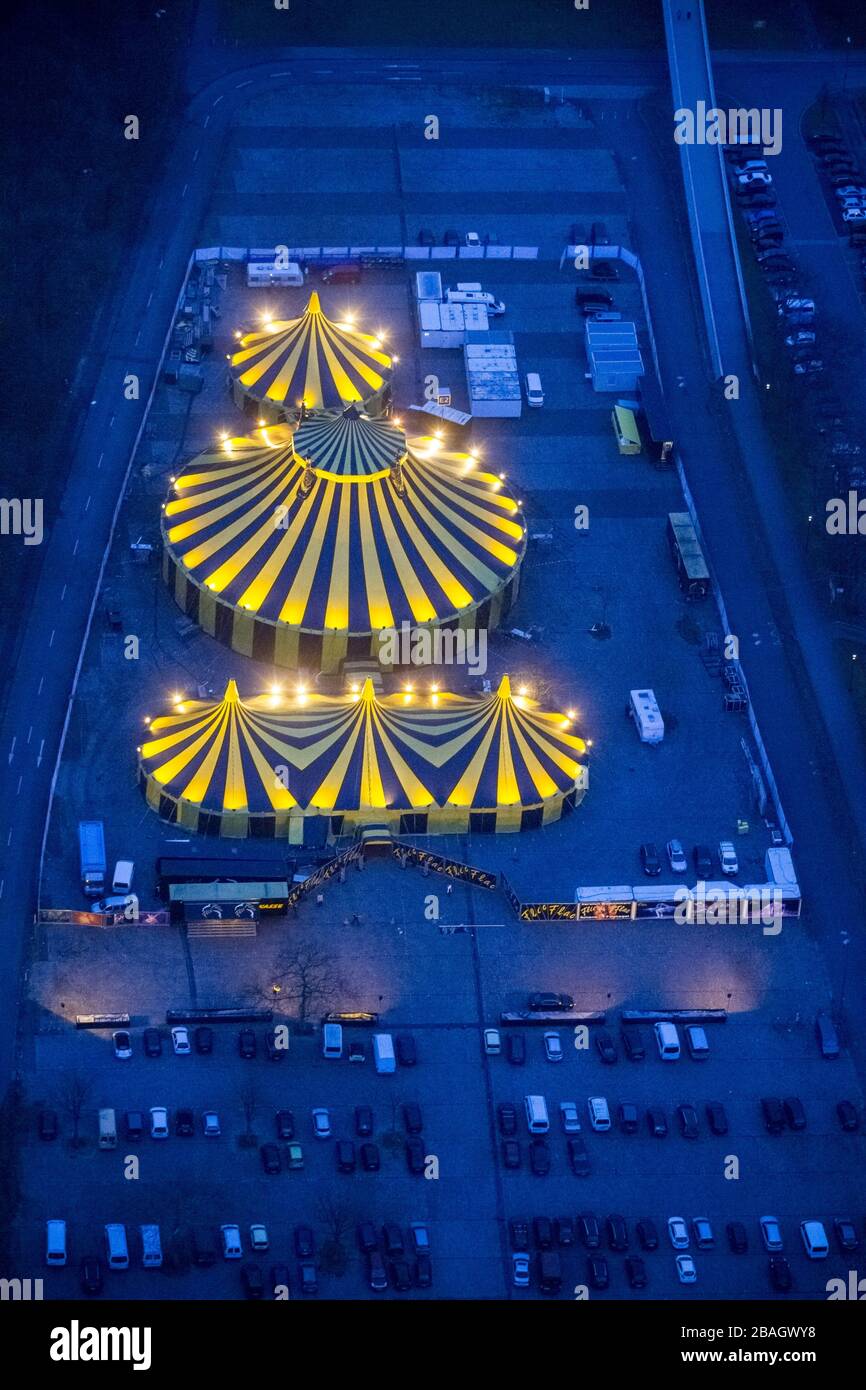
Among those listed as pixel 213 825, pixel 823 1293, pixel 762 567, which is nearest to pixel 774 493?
pixel 762 567

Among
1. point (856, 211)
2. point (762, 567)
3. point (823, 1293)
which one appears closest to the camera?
point (823, 1293)

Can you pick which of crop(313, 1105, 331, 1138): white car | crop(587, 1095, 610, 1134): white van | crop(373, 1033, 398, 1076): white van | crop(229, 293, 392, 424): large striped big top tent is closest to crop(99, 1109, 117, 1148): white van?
crop(313, 1105, 331, 1138): white car

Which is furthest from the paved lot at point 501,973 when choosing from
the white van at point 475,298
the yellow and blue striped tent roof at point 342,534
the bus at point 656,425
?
the white van at point 475,298

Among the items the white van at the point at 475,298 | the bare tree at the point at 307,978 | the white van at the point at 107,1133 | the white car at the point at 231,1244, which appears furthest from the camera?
the white van at the point at 475,298

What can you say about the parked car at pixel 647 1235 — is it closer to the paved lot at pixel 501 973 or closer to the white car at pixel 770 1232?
the paved lot at pixel 501 973

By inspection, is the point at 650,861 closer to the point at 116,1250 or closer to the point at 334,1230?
the point at 334,1230

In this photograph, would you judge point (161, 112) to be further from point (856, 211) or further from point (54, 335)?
point (856, 211)
